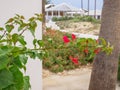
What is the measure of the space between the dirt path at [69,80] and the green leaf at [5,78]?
24.8 ft

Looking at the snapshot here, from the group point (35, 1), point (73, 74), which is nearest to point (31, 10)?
point (35, 1)

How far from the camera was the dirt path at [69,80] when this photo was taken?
8867mm

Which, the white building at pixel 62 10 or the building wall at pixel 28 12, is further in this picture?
the white building at pixel 62 10

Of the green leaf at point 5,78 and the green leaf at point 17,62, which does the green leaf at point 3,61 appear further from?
the green leaf at point 17,62

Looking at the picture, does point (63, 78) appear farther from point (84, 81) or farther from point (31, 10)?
point (31, 10)

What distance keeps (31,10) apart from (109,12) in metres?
3.20

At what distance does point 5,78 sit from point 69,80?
29.0 feet

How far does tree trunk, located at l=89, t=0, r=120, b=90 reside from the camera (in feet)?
20.5

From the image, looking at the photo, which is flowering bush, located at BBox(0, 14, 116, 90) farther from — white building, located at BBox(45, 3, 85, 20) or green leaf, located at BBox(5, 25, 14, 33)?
white building, located at BBox(45, 3, 85, 20)

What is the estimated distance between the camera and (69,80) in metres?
9.96

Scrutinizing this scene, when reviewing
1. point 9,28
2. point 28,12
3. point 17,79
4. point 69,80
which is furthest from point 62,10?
point 17,79

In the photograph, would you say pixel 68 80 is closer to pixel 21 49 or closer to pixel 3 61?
pixel 21 49

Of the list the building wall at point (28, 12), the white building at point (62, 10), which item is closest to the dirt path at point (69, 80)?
the building wall at point (28, 12)

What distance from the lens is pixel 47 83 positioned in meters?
9.50
